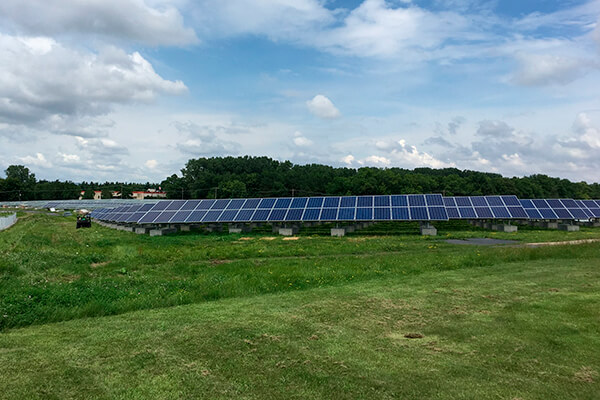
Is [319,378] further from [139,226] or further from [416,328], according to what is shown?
[139,226]

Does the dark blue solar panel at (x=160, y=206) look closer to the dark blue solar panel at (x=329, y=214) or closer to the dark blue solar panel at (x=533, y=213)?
the dark blue solar panel at (x=329, y=214)

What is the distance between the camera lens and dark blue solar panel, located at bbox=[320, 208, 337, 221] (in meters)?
42.2

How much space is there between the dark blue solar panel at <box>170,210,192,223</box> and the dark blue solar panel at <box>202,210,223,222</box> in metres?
2.51

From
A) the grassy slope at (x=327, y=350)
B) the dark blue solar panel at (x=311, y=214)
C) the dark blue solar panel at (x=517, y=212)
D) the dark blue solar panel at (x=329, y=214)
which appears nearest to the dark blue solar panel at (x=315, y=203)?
the dark blue solar panel at (x=311, y=214)

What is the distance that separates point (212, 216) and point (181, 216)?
402 cm

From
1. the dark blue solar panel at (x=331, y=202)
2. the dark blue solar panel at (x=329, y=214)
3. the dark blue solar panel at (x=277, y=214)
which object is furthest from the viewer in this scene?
the dark blue solar panel at (x=331, y=202)

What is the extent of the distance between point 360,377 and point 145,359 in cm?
424

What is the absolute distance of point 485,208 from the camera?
47.2m

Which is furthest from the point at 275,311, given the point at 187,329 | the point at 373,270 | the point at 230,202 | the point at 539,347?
the point at 230,202

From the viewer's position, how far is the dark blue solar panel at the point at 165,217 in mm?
45744


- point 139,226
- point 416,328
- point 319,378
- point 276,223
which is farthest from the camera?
point 139,226

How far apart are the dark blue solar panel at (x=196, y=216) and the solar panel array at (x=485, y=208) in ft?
94.9

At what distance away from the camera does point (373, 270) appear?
18.0 metres

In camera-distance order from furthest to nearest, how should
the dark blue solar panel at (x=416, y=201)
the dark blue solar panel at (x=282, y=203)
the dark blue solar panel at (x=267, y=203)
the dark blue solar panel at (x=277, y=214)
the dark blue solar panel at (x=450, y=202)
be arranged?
the dark blue solar panel at (x=450, y=202) → the dark blue solar panel at (x=267, y=203) → the dark blue solar panel at (x=282, y=203) → the dark blue solar panel at (x=416, y=201) → the dark blue solar panel at (x=277, y=214)
